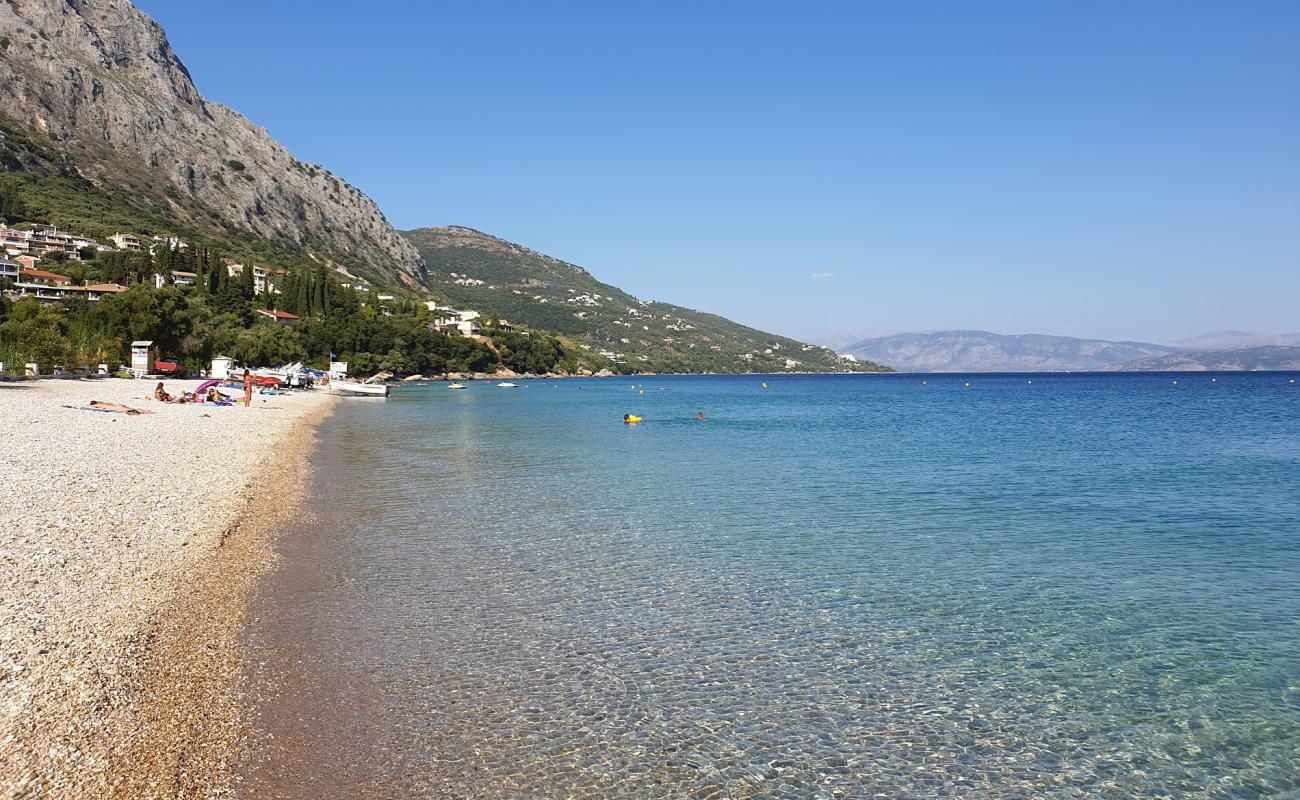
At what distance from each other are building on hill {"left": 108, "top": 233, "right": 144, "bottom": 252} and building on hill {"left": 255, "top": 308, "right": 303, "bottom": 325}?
72.6 feet

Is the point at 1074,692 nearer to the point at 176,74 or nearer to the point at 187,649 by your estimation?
the point at 187,649

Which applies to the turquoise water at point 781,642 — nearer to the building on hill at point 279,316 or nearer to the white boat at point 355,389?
the white boat at point 355,389

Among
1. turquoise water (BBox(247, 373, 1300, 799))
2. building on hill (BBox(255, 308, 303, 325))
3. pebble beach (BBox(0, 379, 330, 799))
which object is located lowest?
turquoise water (BBox(247, 373, 1300, 799))

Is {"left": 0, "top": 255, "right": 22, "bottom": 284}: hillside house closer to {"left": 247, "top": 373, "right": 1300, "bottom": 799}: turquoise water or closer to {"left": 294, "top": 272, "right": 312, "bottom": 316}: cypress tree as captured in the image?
{"left": 294, "top": 272, "right": 312, "bottom": 316}: cypress tree

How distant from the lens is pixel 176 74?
636ft

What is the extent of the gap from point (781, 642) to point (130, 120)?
195 m

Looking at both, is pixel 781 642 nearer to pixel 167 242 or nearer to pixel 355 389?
pixel 355 389

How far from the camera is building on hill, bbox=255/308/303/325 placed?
359 ft

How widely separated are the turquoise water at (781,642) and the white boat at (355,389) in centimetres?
5788

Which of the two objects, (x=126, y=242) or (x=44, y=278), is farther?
(x=126, y=242)

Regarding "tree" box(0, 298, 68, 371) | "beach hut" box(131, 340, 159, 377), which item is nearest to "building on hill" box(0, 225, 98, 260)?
"beach hut" box(131, 340, 159, 377)

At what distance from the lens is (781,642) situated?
1030 cm

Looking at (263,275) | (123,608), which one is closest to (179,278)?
(263,275)

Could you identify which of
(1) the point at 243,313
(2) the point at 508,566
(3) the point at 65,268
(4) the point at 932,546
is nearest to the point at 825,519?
(4) the point at 932,546
